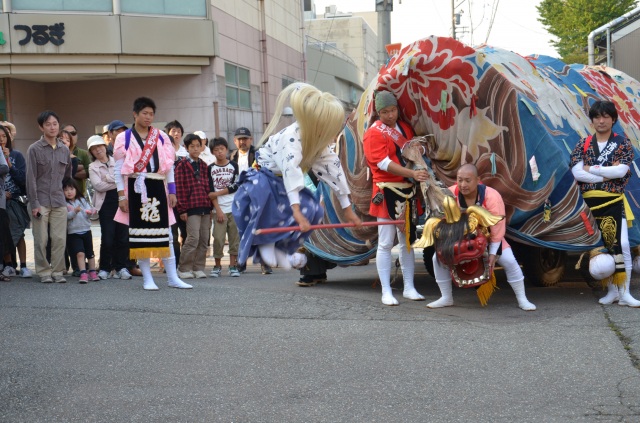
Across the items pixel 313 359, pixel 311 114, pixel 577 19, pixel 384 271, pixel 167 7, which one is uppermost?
pixel 577 19

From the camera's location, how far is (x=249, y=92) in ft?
82.7

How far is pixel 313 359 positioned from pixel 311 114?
67.5 inches

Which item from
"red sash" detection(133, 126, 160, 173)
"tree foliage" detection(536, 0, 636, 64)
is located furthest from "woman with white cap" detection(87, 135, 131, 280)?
"tree foliage" detection(536, 0, 636, 64)

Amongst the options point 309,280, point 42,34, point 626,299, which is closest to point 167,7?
point 42,34

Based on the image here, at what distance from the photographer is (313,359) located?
561cm

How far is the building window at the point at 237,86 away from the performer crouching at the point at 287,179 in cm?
1713

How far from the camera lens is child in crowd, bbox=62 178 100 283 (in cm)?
974

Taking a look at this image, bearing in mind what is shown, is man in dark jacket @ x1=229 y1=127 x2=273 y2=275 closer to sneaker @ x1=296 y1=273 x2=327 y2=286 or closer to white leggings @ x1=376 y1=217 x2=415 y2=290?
sneaker @ x1=296 y1=273 x2=327 y2=286

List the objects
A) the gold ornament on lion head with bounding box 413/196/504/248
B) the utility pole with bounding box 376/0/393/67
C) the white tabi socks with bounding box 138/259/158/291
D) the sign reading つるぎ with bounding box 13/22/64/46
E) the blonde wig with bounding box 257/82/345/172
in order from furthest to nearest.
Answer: the sign reading つるぎ with bounding box 13/22/64/46
the utility pole with bounding box 376/0/393/67
the white tabi socks with bounding box 138/259/158/291
the gold ornament on lion head with bounding box 413/196/504/248
the blonde wig with bounding box 257/82/345/172

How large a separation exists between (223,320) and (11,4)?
15.0m

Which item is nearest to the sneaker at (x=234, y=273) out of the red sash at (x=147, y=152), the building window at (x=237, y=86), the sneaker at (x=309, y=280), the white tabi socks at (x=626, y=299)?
the sneaker at (x=309, y=280)

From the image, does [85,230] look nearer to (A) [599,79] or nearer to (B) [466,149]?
(B) [466,149]

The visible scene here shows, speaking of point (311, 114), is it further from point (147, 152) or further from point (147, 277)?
point (147, 277)

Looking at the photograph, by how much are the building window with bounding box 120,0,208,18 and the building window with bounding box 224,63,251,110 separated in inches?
73.5
